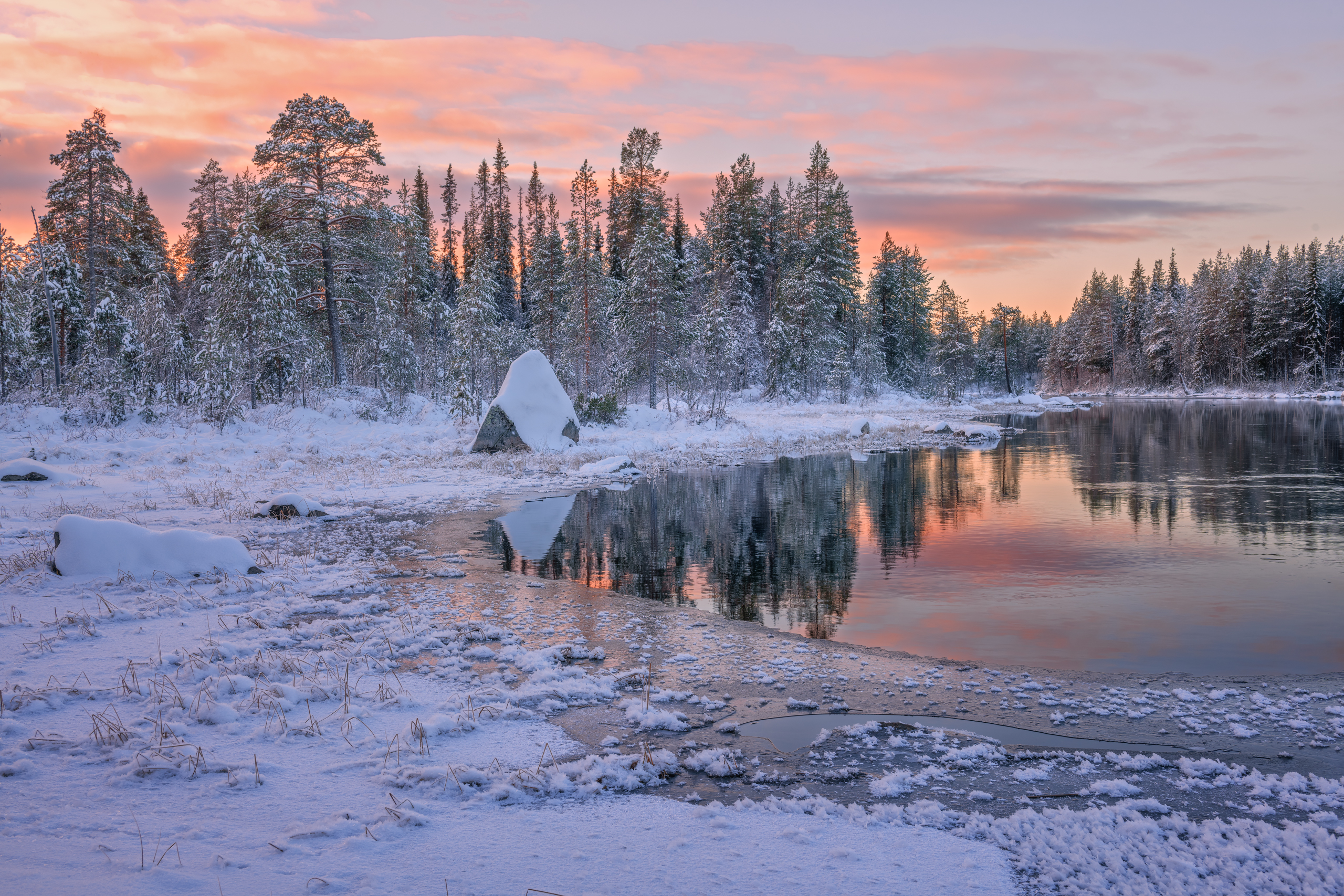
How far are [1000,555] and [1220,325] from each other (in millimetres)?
91480

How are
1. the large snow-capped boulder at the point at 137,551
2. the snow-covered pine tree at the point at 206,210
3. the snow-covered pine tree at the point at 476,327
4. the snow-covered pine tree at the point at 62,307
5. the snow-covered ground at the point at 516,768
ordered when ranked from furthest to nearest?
the snow-covered pine tree at the point at 206,210 < the snow-covered pine tree at the point at 476,327 < the snow-covered pine tree at the point at 62,307 < the large snow-capped boulder at the point at 137,551 < the snow-covered ground at the point at 516,768

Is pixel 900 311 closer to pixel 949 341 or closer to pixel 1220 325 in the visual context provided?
pixel 949 341

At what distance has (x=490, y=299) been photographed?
39844mm

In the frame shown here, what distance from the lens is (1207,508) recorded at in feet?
49.4

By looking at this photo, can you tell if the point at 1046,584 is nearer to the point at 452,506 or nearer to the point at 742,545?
the point at 742,545

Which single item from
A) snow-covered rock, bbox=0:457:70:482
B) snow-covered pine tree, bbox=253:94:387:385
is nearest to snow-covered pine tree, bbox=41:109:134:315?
snow-covered pine tree, bbox=253:94:387:385

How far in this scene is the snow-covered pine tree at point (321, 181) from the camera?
2869 centimetres

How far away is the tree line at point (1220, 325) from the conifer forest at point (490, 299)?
331mm

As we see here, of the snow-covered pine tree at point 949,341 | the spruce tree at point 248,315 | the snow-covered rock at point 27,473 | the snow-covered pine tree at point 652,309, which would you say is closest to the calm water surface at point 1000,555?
the snow-covered rock at point 27,473

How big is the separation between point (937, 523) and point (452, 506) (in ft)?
32.3

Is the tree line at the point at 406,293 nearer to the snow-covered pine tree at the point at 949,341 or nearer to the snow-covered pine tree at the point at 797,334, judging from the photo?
the snow-covered pine tree at the point at 797,334

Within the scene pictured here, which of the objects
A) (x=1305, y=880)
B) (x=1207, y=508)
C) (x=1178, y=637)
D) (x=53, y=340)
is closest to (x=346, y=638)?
(x=1305, y=880)

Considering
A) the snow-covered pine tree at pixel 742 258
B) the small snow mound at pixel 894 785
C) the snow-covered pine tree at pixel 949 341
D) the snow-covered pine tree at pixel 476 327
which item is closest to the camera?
the small snow mound at pixel 894 785

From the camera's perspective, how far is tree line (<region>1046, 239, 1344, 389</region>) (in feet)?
245
